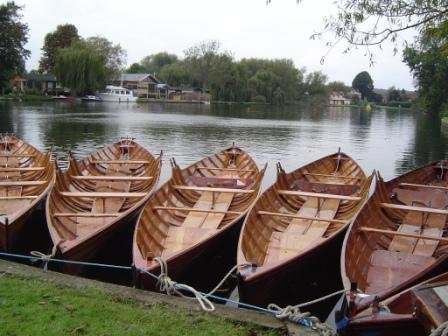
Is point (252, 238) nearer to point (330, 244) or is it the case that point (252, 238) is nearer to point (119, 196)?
point (330, 244)

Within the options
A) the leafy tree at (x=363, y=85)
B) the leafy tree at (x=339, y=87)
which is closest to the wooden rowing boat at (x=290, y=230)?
the leafy tree at (x=339, y=87)

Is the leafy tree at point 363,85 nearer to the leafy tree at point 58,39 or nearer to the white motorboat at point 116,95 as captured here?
the white motorboat at point 116,95

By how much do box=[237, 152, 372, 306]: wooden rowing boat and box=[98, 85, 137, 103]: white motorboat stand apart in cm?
8177

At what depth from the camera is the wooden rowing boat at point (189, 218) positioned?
718 cm

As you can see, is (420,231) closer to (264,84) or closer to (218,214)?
(218,214)

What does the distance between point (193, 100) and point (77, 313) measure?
102m

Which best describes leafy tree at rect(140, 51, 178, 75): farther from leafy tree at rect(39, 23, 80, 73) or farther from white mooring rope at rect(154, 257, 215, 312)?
white mooring rope at rect(154, 257, 215, 312)

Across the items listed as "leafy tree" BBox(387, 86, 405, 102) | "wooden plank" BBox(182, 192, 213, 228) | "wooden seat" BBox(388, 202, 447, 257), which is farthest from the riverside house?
"wooden seat" BBox(388, 202, 447, 257)

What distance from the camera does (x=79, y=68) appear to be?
7494 cm

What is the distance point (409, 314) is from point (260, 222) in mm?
4114

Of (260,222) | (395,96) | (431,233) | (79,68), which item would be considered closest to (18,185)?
(260,222)

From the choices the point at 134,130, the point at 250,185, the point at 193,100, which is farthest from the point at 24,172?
the point at 193,100

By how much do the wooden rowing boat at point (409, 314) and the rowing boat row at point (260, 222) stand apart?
17 mm

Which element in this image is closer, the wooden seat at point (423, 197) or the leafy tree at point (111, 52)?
the wooden seat at point (423, 197)
